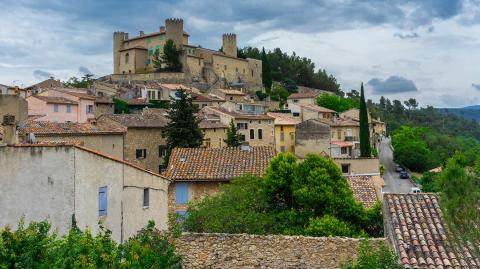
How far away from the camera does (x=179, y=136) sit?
4775 cm

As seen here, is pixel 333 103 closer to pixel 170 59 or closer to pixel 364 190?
pixel 170 59

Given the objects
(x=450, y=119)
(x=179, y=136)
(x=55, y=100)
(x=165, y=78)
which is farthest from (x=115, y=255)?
(x=450, y=119)

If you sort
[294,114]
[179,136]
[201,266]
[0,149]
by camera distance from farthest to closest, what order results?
1. [294,114]
2. [179,136]
3. [201,266]
4. [0,149]

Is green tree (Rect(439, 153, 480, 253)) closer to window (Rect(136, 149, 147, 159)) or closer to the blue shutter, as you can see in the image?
the blue shutter

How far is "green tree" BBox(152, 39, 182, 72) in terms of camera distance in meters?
104

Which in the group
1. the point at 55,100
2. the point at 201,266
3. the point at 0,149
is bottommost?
the point at 201,266

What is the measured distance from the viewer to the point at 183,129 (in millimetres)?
47750

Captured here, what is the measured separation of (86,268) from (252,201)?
12.6m

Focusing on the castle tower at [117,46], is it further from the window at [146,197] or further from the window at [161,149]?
the window at [146,197]

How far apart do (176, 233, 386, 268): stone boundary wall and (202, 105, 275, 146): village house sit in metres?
49.6

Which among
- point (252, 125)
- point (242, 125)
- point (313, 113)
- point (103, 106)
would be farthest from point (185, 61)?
point (242, 125)

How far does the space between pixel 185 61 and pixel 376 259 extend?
311 feet

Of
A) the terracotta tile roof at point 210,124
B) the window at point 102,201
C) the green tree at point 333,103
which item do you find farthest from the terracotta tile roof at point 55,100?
the green tree at point 333,103

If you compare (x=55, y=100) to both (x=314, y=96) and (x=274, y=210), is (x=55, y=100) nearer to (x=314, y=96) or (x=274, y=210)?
(x=274, y=210)
